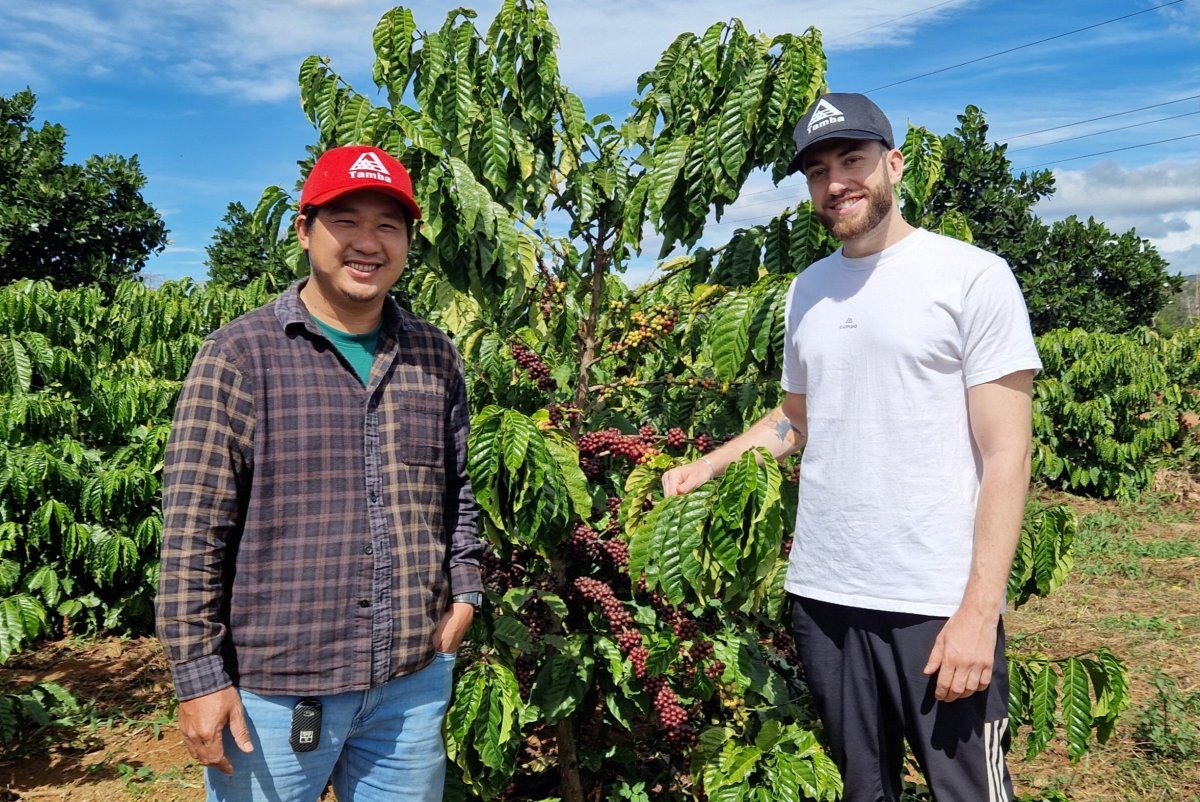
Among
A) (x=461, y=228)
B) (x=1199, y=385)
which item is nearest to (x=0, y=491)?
(x=461, y=228)

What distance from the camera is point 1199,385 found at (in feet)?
38.8

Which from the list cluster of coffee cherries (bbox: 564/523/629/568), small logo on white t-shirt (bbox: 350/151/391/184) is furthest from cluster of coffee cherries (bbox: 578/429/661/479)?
small logo on white t-shirt (bbox: 350/151/391/184)

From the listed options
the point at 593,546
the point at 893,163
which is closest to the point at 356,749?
the point at 593,546

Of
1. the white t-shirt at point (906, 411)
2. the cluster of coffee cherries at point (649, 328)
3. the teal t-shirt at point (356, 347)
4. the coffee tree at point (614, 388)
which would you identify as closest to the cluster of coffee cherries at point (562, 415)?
the coffee tree at point (614, 388)

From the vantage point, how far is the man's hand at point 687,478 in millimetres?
1966

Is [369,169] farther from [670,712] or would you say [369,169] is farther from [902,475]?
[670,712]

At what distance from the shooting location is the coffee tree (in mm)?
1979

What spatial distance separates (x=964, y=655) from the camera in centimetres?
160

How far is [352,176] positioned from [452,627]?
89cm

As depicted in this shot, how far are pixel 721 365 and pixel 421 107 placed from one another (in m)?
1.13

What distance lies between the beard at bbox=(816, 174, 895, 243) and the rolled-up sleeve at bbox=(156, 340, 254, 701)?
1.16 meters

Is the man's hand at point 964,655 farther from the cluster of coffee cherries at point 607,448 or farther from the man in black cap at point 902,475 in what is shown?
the cluster of coffee cherries at point 607,448

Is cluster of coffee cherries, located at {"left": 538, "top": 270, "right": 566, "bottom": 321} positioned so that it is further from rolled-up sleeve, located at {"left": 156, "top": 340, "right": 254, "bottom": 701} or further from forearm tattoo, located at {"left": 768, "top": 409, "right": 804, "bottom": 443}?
rolled-up sleeve, located at {"left": 156, "top": 340, "right": 254, "bottom": 701}

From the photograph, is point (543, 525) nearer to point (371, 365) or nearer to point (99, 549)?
point (371, 365)
